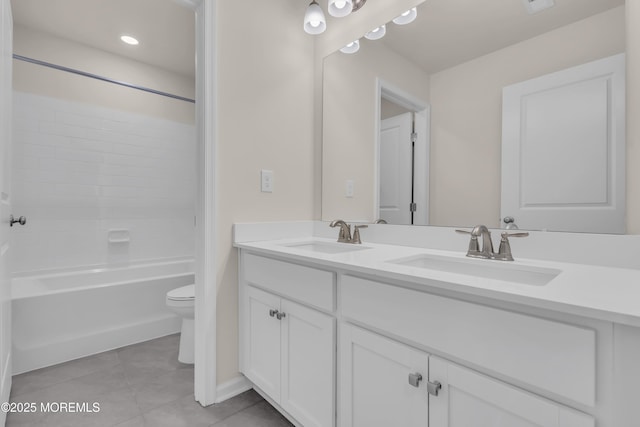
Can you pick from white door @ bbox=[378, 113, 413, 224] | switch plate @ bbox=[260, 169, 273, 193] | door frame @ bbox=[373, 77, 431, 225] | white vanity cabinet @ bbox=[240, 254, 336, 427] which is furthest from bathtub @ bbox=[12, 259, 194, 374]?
door frame @ bbox=[373, 77, 431, 225]

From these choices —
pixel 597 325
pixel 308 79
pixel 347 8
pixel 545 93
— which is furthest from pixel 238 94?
pixel 597 325

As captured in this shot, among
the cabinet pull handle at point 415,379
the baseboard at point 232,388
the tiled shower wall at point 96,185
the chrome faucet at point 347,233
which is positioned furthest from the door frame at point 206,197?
the tiled shower wall at point 96,185

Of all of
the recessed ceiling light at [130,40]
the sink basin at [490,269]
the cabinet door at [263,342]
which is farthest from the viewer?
the recessed ceiling light at [130,40]

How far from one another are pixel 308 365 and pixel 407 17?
5.44 feet

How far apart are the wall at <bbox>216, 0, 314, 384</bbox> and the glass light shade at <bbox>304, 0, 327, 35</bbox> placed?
158mm

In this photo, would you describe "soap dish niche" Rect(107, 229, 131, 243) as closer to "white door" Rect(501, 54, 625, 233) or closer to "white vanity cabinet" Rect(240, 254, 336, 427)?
"white vanity cabinet" Rect(240, 254, 336, 427)

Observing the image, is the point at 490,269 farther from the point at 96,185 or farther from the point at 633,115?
the point at 96,185

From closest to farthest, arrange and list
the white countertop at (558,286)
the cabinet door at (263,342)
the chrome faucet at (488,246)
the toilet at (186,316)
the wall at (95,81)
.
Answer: the white countertop at (558,286) < the chrome faucet at (488,246) < the cabinet door at (263,342) < the toilet at (186,316) < the wall at (95,81)

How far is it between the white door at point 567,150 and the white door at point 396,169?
1.42 feet

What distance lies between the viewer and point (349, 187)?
71.1 inches

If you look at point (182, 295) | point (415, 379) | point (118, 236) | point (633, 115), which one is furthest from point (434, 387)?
point (118, 236)

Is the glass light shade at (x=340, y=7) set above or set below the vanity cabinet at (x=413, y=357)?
above

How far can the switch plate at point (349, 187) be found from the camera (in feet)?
5.89

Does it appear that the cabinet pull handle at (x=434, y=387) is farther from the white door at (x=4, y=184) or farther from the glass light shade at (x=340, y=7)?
the glass light shade at (x=340, y=7)
